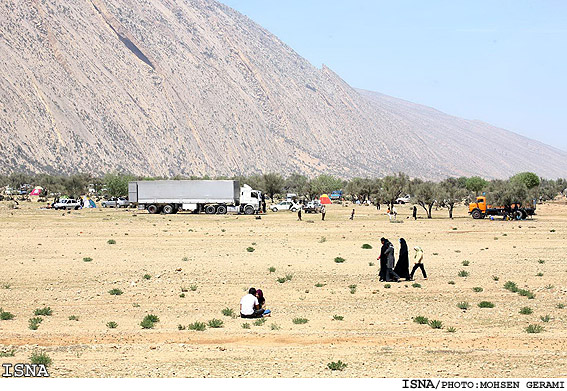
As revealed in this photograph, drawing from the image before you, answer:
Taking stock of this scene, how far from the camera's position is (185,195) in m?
69.6

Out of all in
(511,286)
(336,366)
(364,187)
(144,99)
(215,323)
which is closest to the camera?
(336,366)

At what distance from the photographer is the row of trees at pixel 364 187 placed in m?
67.4

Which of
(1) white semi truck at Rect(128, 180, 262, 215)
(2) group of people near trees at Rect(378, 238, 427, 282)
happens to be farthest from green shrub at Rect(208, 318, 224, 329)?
(1) white semi truck at Rect(128, 180, 262, 215)

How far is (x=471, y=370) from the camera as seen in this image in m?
11.7

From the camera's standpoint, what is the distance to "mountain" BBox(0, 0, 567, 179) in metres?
126

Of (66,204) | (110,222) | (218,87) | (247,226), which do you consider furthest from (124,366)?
(218,87)

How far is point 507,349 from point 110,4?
529 feet

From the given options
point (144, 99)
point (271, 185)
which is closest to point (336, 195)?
point (271, 185)

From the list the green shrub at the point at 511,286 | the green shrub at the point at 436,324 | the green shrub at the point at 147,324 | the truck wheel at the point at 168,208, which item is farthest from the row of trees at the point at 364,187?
the green shrub at the point at 147,324

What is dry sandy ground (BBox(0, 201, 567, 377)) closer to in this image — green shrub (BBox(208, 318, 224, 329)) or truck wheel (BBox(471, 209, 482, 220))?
green shrub (BBox(208, 318, 224, 329))

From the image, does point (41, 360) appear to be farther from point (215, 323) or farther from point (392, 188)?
point (392, 188)

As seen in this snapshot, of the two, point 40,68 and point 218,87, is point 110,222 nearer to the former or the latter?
point 40,68

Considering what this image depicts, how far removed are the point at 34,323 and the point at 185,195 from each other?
176 ft

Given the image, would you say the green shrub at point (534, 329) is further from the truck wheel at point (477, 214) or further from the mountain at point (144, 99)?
the mountain at point (144, 99)
